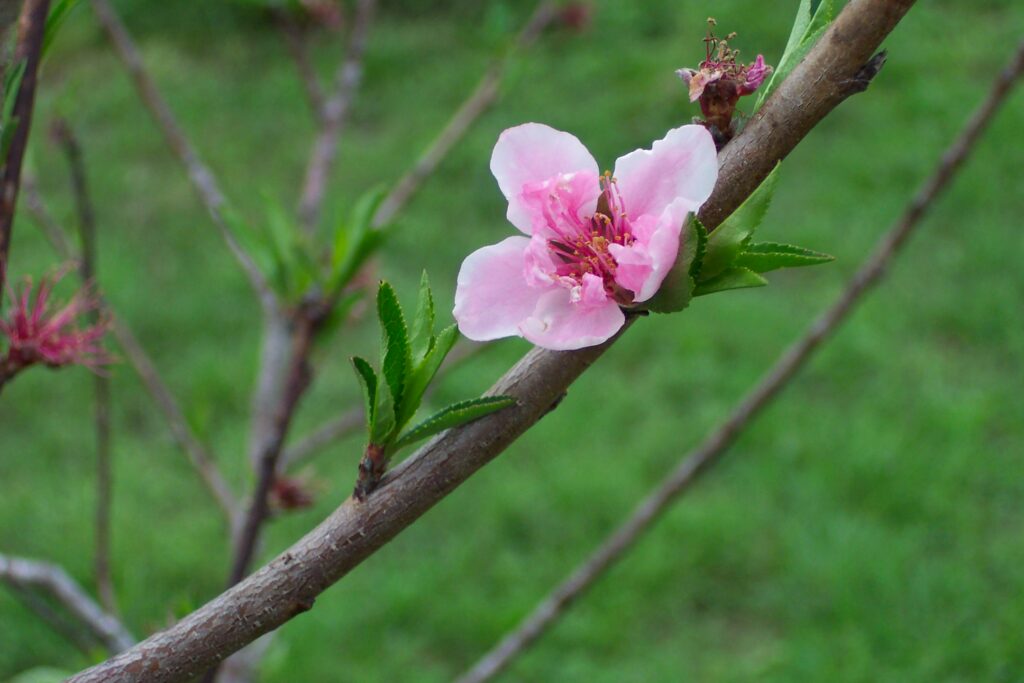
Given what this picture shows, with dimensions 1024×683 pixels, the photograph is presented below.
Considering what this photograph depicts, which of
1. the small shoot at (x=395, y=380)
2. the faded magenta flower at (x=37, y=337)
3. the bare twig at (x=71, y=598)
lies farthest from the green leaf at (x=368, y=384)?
the bare twig at (x=71, y=598)

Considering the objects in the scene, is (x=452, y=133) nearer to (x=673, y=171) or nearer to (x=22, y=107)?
(x=22, y=107)

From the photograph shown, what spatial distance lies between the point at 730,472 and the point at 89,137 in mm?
3544

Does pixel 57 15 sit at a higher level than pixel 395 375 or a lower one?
higher

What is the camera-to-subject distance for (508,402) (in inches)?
22.9

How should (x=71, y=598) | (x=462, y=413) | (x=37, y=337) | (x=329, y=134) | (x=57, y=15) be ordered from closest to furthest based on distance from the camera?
1. (x=462, y=413)
2. (x=57, y=15)
3. (x=37, y=337)
4. (x=71, y=598)
5. (x=329, y=134)

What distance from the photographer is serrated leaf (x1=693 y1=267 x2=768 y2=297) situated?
591 millimetres

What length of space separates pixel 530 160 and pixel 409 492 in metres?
0.21

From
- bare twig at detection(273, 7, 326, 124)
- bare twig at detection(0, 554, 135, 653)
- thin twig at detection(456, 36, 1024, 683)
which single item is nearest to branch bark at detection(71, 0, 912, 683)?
bare twig at detection(0, 554, 135, 653)

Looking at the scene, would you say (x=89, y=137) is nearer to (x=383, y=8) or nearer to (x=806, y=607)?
(x=383, y=8)

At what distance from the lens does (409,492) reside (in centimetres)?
58

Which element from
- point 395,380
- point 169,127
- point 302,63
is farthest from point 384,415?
point 302,63

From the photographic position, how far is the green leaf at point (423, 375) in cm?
65

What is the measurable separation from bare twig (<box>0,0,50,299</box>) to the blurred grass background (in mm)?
699

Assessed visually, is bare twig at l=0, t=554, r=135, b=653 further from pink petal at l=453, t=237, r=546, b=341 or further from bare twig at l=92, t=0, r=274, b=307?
pink petal at l=453, t=237, r=546, b=341
